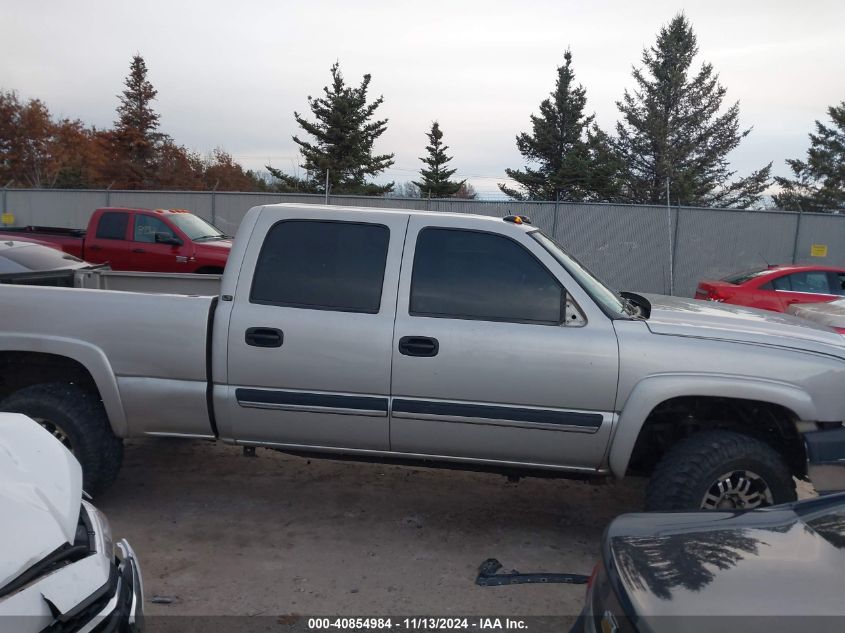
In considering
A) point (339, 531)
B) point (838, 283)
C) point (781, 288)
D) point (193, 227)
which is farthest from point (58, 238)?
point (838, 283)

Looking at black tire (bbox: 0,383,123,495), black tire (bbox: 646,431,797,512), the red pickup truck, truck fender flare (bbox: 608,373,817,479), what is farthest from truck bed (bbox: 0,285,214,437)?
the red pickup truck

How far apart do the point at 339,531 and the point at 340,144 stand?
2912cm

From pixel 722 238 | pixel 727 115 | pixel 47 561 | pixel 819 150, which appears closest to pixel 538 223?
pixel 722 238

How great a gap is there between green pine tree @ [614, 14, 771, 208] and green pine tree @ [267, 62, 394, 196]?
37.2 ft

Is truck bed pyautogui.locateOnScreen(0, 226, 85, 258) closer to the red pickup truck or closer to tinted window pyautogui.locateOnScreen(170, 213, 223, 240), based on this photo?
the red pickup truck

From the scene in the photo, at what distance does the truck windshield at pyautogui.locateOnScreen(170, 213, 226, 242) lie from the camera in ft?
42.6

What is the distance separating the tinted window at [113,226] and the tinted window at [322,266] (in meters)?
9.69

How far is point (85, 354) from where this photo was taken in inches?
175

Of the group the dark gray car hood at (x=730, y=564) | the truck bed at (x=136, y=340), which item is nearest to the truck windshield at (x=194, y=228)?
the truck bed at (x=136, y=340)

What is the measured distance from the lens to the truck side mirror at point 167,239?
12711 millimetres

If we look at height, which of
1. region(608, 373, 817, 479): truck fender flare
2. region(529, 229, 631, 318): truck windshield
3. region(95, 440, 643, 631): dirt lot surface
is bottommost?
region(95, 440, 643, 631): dirt lot surface

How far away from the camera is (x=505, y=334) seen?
416cm

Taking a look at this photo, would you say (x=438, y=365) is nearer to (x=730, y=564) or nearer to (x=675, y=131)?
(x=730, y=564)

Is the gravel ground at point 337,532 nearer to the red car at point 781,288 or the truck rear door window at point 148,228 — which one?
the red car at point 781,288
